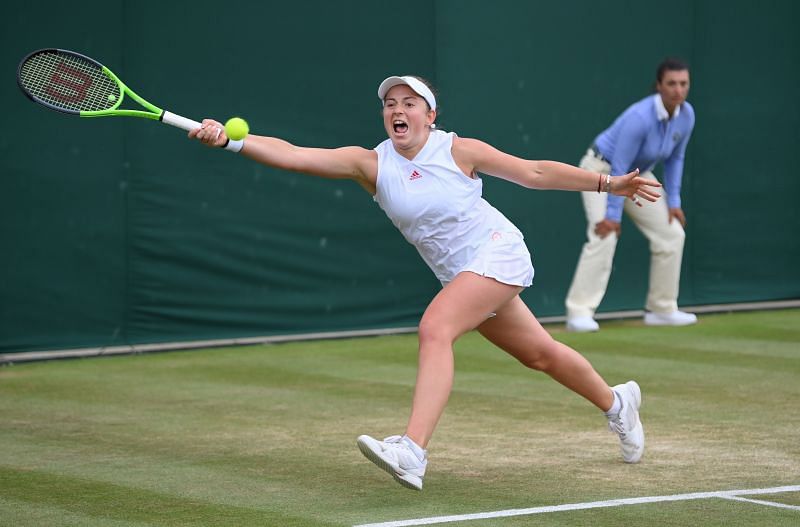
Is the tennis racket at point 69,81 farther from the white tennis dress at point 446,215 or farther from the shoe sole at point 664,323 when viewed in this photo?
the shoe sole at point 664,323

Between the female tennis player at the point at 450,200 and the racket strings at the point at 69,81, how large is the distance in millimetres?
1025

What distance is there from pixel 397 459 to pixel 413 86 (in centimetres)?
160

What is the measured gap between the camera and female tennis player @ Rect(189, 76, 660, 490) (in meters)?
6.51

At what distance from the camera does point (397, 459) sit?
6027mm

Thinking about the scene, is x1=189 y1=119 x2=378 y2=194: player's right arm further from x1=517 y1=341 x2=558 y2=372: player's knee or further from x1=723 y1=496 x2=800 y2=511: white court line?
x1=723 y1=496 x2=800 y2=511: white court line

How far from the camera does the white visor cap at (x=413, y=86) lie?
6668 mm

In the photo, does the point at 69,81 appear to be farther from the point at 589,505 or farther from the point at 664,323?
the point at 664,323

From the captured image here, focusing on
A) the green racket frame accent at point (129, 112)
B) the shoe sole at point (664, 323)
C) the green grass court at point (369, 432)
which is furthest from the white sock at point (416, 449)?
the shoe sole at point (664, 323)

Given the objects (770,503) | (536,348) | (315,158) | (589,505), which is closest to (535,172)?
(536,348)

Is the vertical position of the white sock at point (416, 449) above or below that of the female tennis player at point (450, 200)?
below

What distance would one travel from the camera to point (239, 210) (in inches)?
469

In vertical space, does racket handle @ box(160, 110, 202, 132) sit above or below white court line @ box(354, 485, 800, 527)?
above

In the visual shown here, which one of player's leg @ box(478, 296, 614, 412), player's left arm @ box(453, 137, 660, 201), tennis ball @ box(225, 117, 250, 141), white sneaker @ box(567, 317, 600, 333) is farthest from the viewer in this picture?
white sneaker @ box(567, 317, 600, 333)

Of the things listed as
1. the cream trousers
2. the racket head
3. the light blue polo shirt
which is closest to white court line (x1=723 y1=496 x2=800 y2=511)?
the racket head
